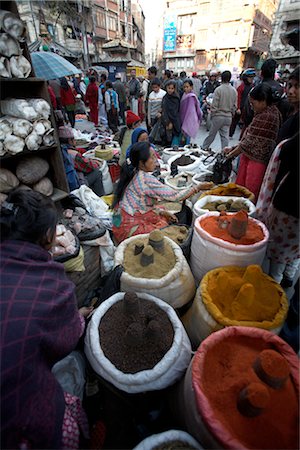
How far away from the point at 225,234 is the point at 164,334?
848mm

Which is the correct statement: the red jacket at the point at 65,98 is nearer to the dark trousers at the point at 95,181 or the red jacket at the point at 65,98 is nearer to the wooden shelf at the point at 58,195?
the dark trousers at the point at 95,181

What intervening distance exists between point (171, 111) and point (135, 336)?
4.75 m

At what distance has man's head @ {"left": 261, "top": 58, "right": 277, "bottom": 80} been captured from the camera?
2.87 metres

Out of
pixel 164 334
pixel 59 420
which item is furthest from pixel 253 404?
pixel 59 420

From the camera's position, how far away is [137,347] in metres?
1.21

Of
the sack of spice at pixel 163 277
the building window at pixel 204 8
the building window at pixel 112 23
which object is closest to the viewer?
the sack of spice at pixel 163 277

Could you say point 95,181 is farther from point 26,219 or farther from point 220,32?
point 220,32

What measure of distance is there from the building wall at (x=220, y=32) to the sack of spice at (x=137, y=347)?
30.7 m

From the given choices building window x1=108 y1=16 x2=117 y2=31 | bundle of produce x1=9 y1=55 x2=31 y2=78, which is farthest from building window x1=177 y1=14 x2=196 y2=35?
bundle of produce x1=9 y1=55 x2=31 y2=78

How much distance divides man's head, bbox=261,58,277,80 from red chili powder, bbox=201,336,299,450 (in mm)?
3240

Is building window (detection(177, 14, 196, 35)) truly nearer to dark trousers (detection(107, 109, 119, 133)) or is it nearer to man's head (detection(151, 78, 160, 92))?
dark trousers (detection(107, 109, 119, 133))

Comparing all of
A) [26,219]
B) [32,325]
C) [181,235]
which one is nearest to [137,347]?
[32,325]

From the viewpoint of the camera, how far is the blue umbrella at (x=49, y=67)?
384 centimetres

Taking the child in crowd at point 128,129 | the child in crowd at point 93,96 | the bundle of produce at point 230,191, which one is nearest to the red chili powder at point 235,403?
the bundle of produce at point 230,191
